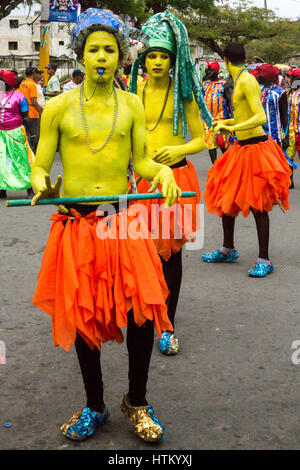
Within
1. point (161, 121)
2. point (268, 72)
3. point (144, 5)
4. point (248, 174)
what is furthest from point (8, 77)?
point (144, 5)

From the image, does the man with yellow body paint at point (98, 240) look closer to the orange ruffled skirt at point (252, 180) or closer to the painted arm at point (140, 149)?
the painted arm at point (140, 149)

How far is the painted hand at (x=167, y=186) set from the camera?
2561mm

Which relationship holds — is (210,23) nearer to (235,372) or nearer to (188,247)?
(188,247)

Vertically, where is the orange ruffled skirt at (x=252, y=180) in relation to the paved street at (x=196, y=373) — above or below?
above

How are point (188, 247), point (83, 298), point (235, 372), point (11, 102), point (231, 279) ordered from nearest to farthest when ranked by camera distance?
point (83, 298), point (235, 372), point (231, 279), point (188, 247), point (11, 102)

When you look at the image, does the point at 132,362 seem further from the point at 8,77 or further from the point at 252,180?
the point at 8,77

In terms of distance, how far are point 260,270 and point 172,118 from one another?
2070 mm

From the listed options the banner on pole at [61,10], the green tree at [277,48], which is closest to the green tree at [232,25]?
the green tree at [277,48]

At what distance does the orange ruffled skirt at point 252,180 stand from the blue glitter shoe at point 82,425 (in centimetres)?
302

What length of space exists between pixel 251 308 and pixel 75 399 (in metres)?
1.83

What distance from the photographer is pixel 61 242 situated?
273 cm

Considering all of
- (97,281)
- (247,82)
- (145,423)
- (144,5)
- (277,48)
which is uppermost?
(277,48)

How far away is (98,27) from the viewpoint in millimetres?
2701

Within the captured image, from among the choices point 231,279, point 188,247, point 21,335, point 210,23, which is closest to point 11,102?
point 188,247
